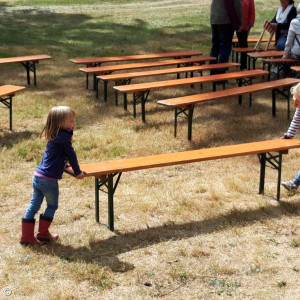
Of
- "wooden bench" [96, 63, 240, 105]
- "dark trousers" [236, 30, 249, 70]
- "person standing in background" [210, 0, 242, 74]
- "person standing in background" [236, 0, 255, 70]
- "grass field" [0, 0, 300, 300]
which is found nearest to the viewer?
"grass field" [0, 0, 300, 300]

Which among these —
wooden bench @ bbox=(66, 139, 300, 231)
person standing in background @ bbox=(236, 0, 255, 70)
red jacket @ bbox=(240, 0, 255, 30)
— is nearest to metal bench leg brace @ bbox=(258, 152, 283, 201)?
wooden bench @ bbox=(66, 139, 300, 231)

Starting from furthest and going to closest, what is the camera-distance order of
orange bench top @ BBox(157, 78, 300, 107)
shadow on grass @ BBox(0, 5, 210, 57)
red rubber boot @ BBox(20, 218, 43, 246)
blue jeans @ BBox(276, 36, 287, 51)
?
1. shadow on grass @ BBox(0, 5, 210, 57)
2. blue jeans @ BBox(276, 36, 287, 51)
3. orange bench top @ BBox(157, 78, 300, 107)
4. red rubber boot @ BBox(20, 218, 43, 246)

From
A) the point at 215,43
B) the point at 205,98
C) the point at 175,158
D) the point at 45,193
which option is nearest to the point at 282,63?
the point at 215,43

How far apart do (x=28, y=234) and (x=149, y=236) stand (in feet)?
3.44

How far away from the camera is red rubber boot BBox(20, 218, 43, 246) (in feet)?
17.1

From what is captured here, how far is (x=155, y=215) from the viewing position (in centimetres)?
596

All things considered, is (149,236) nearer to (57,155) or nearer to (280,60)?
(57,155)

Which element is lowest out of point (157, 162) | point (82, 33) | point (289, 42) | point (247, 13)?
point (82, 33)

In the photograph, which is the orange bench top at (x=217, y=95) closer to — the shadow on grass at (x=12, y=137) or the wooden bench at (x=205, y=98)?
the wooden bench at (x=205, y=98)

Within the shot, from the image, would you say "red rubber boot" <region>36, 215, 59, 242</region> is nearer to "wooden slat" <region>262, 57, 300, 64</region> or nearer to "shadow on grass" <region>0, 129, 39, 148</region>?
"shadow on grass" <region>0, 129, 39, 148</region>

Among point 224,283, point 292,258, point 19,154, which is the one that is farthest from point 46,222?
point 19,154

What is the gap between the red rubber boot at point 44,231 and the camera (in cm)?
525

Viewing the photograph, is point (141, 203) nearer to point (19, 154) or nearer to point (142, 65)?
point (19, 154)

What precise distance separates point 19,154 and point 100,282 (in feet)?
11.9
